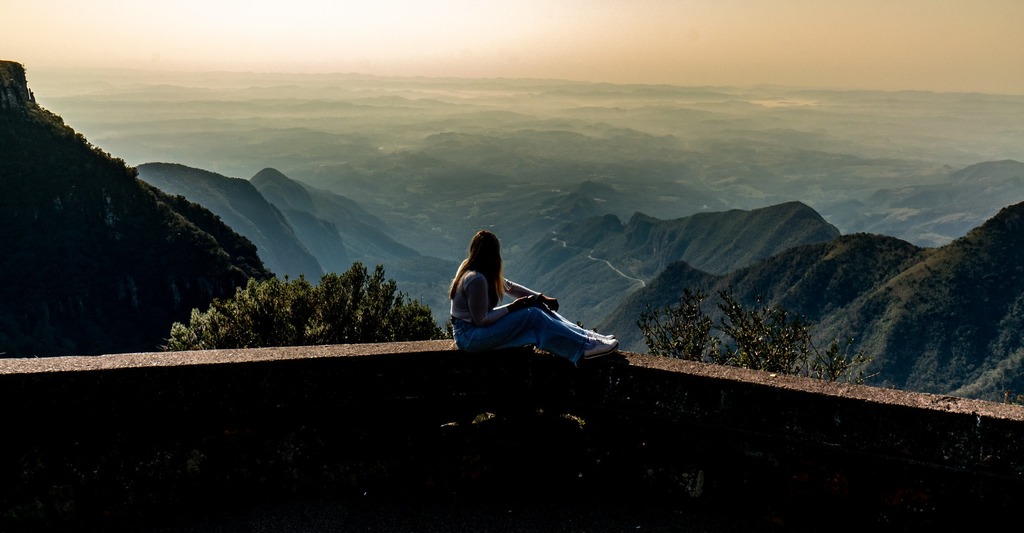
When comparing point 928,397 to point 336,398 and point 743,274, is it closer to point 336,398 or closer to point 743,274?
point 336,398

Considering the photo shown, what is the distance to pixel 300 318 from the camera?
2195 centimetres

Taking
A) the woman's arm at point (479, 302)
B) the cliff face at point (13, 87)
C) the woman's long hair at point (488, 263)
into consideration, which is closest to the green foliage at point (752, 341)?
the woman's long hair at point (488, 263)

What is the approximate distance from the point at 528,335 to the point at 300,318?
1812 centimetres

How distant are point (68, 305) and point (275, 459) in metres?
98.4

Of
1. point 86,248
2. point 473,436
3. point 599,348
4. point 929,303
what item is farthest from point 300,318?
point 929,303

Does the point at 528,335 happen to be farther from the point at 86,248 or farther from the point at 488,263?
the point at 86,248

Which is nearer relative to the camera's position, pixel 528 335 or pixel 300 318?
pixel 528 335

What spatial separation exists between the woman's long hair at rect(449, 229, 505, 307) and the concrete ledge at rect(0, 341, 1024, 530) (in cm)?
99

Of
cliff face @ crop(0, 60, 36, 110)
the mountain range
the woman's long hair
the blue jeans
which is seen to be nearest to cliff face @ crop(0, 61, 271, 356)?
cliff face @ crop(0, 60, 36, 110)

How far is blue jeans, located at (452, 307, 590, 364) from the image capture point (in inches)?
196

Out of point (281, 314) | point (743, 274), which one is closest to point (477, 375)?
point (281, 314)

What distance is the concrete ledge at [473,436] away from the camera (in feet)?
14.3

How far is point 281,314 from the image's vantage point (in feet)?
71.3

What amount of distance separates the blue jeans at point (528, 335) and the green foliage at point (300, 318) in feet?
49.9
